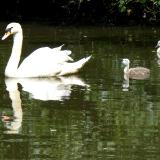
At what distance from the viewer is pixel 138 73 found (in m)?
14.2

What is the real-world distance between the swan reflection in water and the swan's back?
3.30ft

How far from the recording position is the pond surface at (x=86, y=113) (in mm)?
8812

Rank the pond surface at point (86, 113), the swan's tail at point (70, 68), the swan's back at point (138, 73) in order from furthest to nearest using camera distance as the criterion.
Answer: the swan's tail at point (70, 68), the swan's back at point (138, 73), the pond surface at point (86, 113)

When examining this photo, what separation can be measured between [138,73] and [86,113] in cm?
355

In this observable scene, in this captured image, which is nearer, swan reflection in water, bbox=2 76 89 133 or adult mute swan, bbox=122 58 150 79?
swan reflection in water, bbox=2 76 89 133

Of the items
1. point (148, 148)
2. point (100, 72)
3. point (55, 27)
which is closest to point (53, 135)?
point (148, 148)

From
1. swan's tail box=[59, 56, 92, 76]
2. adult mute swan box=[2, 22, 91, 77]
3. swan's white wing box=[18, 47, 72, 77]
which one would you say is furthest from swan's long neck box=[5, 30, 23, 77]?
swan's tail box=[59, 56, 92, 76]

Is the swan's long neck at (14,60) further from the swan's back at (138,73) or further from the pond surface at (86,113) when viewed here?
the swan's back at (138,73)

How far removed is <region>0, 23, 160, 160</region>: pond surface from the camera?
8.81 meters

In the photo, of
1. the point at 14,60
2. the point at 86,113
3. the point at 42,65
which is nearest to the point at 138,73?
the point at 42,65

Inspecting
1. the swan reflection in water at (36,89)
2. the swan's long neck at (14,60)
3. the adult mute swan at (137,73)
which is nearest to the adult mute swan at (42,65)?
the swan's long neck at (14,60)

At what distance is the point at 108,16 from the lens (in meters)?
29.0

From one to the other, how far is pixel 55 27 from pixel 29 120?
53.7 feet

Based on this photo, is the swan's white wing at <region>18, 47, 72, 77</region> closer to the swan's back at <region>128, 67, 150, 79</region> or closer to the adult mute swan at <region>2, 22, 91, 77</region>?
the adult mute swan at <region>2, 22, 91, 77</region>
